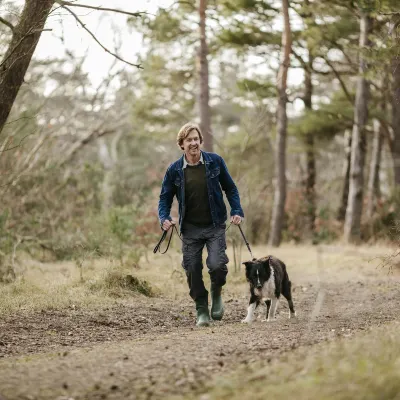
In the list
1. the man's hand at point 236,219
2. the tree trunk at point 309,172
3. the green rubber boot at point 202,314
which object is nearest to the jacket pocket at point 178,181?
the man's hand at point 236,219

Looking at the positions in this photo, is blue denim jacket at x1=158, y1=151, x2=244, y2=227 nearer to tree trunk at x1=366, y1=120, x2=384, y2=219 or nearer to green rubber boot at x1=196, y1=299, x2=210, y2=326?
green rubber boot at x1=196, y1=299, x2=210, y2=326

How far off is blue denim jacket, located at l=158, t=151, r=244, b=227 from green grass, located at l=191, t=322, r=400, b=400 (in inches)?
114

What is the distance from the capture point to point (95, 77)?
1817 centimetres

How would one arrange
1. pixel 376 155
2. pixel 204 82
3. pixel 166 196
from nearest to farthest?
pixel 166 196 < pixel 204 82 < pixel 376 155

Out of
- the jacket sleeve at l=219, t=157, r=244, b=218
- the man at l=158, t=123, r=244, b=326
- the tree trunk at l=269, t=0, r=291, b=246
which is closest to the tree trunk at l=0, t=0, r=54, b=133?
the man at l=158, t=123, r=244, b=326

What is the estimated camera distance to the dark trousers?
8.10 meters

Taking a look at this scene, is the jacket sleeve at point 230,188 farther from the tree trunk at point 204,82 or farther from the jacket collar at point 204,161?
the tree trunk at point 204,82

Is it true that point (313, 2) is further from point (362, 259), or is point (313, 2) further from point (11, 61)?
point (11, 61)

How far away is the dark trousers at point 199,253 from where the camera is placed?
8102mm

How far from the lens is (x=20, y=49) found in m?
7.96

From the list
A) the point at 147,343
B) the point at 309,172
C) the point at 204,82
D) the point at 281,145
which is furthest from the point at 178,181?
the point at 309,172

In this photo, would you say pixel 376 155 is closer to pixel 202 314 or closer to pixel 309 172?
pixel 309 172

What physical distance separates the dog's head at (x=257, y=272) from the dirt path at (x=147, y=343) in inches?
19.3

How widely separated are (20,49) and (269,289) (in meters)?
4.08
